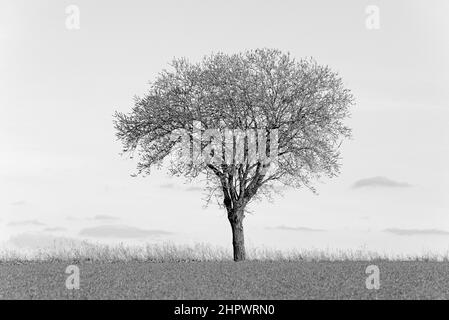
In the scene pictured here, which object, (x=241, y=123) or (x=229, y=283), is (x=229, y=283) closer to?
(x=229, y=283)

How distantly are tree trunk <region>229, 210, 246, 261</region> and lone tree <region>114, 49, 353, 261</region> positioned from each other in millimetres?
56

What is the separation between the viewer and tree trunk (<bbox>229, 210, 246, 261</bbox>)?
112 feet

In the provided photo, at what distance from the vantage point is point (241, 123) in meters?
32.8

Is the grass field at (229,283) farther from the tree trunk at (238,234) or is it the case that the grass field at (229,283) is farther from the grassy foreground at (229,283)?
the tree trunk at (238,234)

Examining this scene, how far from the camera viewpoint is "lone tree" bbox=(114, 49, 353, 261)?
32.9 metres

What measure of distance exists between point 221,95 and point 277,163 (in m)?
4.95

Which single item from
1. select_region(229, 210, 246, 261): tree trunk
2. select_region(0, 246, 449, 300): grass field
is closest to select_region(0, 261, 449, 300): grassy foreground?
select_region(0, 246, 449, 300): grass field

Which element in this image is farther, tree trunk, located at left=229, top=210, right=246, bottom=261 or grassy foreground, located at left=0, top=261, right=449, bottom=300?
tree trunk, located at left=229, top=210, right=246, bottom=261

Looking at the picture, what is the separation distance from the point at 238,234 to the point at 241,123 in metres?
6.31

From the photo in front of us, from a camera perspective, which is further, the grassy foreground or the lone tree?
the lone tree

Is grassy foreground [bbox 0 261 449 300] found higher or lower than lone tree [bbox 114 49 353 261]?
lower

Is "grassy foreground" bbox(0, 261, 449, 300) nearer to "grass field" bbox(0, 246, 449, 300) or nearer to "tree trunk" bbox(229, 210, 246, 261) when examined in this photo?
"grass field" bbox(0, 246, 449, 300)

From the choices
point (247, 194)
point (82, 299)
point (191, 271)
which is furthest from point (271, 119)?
point (82, 299)
